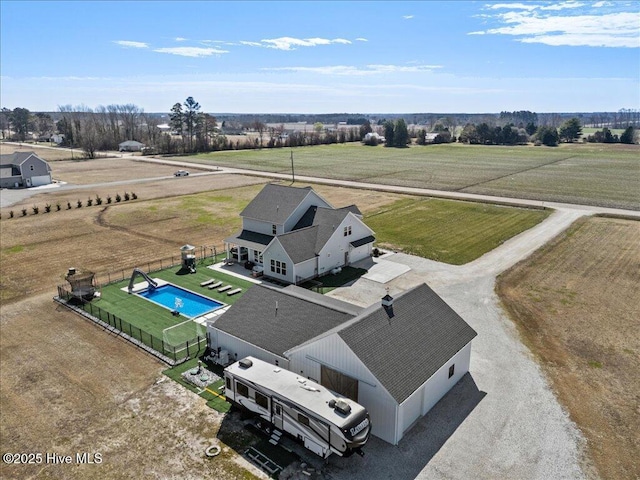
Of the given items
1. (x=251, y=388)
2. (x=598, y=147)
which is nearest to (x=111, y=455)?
(x=251, y=388)

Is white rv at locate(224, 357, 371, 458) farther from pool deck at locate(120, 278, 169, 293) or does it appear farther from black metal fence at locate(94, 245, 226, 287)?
black metal fence at locate(94, 245, 226, 287)

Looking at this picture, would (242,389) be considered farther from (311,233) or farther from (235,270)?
(311,233)

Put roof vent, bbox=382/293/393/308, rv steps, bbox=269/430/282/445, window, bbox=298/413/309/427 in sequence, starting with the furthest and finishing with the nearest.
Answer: roof vent, bbox=382/293/393/308, rv steps, bbox=269/430/282/445, window, bbox=298/413/309/427

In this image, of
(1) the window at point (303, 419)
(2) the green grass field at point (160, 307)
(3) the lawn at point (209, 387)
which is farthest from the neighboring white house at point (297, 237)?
(1) the window at point (303, 419)

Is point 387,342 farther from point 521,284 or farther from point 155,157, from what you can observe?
point 155,157

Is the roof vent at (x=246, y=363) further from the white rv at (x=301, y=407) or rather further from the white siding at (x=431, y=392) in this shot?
the white siding at (x=431, y=392)

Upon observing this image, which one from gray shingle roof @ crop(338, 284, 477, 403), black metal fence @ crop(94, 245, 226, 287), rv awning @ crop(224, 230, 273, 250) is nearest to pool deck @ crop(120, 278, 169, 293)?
black metal fence @ crop(94, 245, 226, 287)

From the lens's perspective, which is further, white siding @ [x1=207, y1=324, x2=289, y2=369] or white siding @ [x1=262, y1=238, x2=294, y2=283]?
white siding @ [x1=262, y1=238, x2=294, y2=283]
